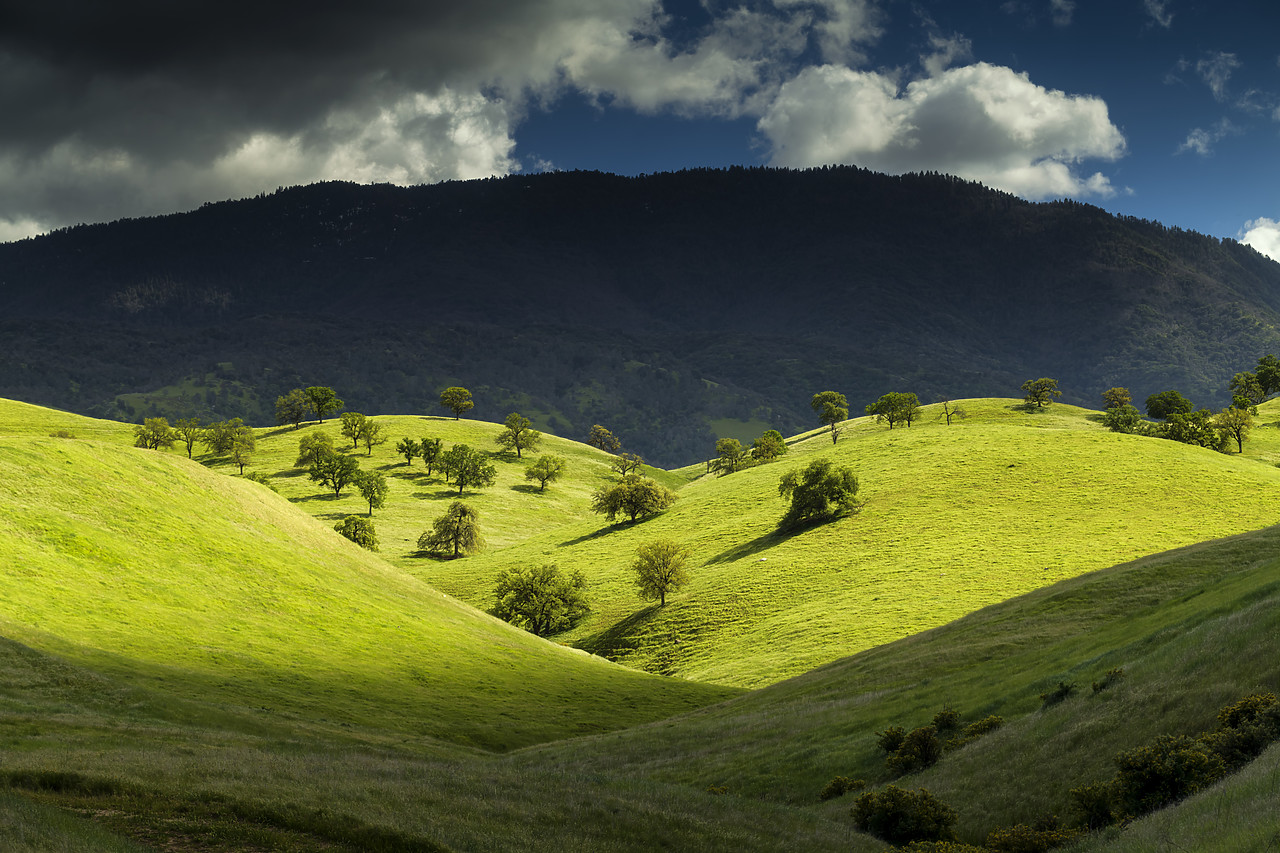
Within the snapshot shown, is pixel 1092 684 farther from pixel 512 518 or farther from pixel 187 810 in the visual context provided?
pixel 512 518

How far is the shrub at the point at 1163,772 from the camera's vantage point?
52.7 feet

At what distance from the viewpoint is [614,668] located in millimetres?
74812

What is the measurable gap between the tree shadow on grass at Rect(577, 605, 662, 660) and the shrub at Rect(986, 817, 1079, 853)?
74.3 metres

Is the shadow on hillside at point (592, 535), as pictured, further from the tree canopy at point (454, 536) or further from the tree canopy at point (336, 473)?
the tree canopy at point (336, 473)

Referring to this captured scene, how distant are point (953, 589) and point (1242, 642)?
208ft

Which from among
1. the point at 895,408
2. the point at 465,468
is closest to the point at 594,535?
the point at 465,468

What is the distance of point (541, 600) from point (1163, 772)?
293 ft

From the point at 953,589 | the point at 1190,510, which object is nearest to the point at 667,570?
the point at 953,589

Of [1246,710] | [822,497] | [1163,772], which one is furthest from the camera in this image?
[822,497]

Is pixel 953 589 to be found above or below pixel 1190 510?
below

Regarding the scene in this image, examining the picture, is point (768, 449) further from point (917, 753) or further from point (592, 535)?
point (917, 753)

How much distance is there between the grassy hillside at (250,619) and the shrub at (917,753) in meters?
25.8

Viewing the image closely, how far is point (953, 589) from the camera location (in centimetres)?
7981

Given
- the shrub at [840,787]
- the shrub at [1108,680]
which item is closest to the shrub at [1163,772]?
the shrub at [1108,680]
